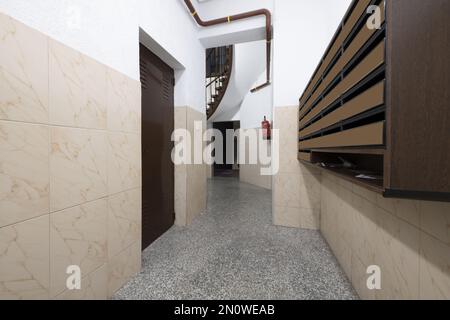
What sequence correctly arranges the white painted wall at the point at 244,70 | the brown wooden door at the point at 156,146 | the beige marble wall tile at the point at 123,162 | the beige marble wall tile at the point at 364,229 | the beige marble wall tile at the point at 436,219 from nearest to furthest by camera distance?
the beige marble wall tile at the point at 436,219
the beige marble wall tile at the point at 364,229
the beige marble wall tile at the point at 123,162
the brown wooden door at the point at 156,146
the white painted wall at the point at 244,70

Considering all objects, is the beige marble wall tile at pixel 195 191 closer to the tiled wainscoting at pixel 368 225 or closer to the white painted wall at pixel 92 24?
the tiled wainscoting at pixel 368 225

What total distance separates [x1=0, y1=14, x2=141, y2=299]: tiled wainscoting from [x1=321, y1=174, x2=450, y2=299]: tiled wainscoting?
134 centimetres

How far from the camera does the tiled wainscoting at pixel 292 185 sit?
6.17 ft

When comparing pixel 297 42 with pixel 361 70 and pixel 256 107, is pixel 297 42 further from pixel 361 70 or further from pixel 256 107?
pixel 256 107

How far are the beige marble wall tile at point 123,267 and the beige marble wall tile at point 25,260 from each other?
33cm

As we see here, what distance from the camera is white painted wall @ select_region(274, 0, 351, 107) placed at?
5.86ft

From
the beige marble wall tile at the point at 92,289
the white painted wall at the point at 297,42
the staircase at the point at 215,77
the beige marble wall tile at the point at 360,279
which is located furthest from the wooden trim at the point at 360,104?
the staircase at the point at 215,77

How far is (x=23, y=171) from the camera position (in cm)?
64

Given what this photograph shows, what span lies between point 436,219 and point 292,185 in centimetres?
140

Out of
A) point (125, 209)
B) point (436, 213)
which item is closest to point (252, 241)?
point (125, 209)

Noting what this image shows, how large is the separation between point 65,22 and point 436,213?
1.54m

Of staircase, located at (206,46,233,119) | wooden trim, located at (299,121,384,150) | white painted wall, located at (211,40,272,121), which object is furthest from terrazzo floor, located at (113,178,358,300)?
white painted wall, located at (211,40,272,121)

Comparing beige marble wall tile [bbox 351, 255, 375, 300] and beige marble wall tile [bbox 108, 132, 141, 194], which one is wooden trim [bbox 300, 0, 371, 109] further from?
beige marble wall tile [bbox 108, 132, 141, 194]

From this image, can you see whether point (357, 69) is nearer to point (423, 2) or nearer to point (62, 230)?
point (423, 2)
